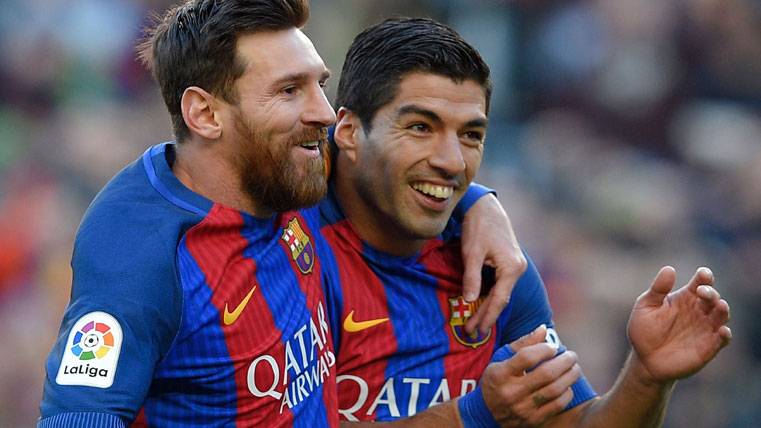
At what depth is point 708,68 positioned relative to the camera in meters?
8.48

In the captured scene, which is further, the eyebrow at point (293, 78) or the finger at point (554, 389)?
the finger at point (554, 389)

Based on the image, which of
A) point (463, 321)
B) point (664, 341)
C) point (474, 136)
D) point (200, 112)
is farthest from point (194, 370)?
point (664, 341)

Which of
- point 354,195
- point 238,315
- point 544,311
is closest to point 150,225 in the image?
point 238,315

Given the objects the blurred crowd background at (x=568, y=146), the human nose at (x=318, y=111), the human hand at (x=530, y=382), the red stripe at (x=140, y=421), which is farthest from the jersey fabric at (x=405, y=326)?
the blurred crowd background at (x=568, y=146)

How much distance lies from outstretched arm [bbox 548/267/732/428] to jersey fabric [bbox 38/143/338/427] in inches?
37.4

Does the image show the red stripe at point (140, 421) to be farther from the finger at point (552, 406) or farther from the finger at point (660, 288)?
the finger at point (660, 288)

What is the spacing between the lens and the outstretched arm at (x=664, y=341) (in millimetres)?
3789

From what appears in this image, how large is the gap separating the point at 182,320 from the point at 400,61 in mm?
1344

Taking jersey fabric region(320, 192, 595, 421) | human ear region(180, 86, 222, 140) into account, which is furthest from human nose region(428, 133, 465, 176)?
human ear region(180, 86, 222, 140)

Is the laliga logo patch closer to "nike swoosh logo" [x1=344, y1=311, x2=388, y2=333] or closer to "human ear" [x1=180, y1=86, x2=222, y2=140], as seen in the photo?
"human ear" [x1=180, y1=86, x2=222, y2=140]

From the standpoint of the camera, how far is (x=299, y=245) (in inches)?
151

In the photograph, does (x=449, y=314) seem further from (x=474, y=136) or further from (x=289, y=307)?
(x=289, y=307)

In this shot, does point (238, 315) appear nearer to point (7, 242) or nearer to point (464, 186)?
point (464, 186)

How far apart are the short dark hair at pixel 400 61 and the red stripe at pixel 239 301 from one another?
2.83ft
